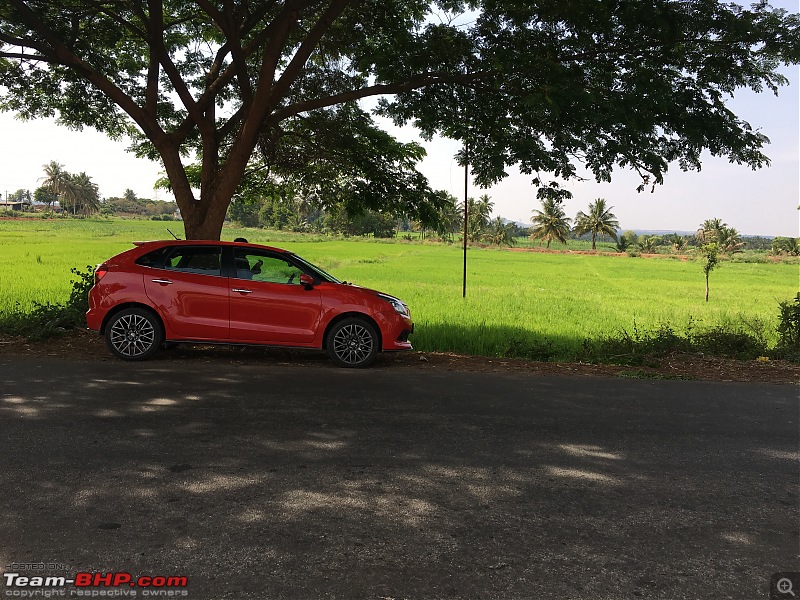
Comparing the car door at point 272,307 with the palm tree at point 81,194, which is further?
the palm tree at point 81,194

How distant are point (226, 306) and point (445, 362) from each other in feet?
11.2

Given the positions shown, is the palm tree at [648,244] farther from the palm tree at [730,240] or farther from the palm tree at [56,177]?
the palm tree at [56,177]

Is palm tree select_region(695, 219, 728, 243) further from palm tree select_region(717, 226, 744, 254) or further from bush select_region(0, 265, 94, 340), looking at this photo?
bush select_region(0, 265, 94, 340)

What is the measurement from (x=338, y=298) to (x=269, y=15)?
27.5 ft

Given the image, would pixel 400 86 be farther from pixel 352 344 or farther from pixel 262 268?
pixel 352 344

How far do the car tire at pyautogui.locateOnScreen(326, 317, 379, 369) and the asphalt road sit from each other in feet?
4.79

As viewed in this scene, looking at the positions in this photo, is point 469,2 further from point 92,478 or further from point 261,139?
point 92,478

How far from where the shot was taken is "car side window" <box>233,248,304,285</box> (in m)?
8.45

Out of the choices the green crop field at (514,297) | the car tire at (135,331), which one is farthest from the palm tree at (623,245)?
the car tire at (135,331)

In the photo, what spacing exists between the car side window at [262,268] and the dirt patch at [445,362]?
4.02ft

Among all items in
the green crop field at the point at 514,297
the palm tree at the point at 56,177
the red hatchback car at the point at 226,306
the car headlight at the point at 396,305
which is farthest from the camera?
the palm tree at the point at 56,177

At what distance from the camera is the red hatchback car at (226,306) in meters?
8.27

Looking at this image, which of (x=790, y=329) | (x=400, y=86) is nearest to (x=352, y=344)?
(x=400, y=86)

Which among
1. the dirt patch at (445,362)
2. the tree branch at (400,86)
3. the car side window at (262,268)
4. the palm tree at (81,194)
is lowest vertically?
the dirt patch at (445,362)
